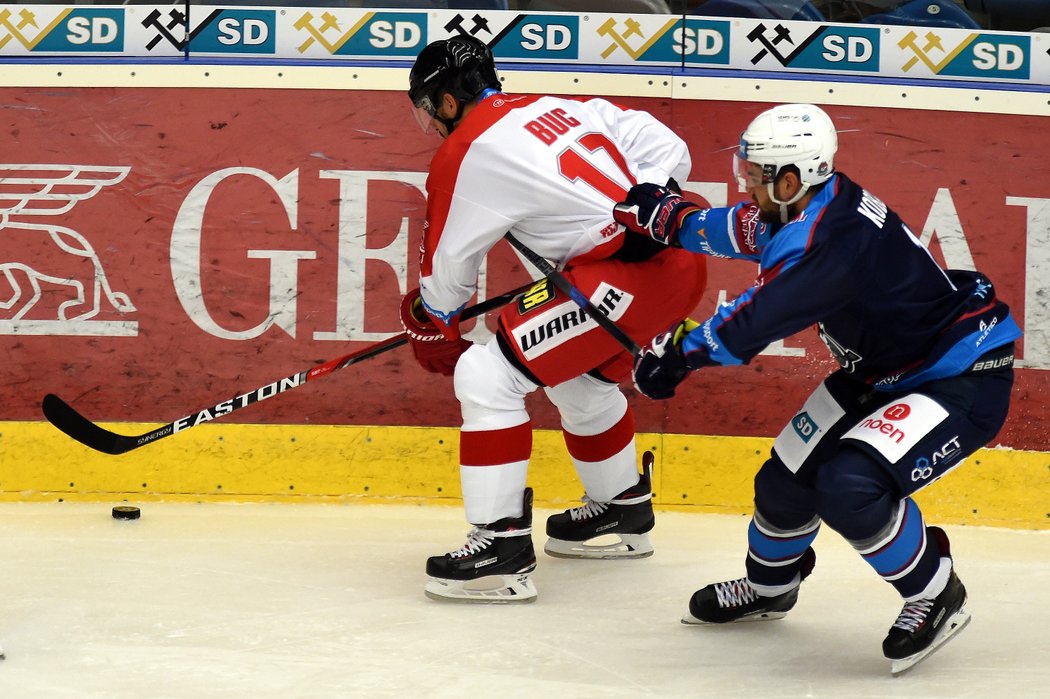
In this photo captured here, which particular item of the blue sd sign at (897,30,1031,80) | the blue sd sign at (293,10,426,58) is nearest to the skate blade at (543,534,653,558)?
the blue sd sign at (293,10,426,58)

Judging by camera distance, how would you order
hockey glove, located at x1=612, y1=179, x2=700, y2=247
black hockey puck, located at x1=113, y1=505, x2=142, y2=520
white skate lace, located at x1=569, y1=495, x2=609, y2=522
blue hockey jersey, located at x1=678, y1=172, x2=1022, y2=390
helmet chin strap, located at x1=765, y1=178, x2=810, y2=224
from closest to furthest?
blue hockey jersey, located at x1=678, y1=172, x2=1022, y2=390 → helmet chin strap, located at x1=765, y1=178, x2=810, y2=224 → hockey glove, located at x1=612, y1=179, x2=700, y2=247 → white skate lace, located at x1=569, y1=495, x2=609, y2=522 → black hockey puck, located at x1=113, y1=505, x2=142, y2=520

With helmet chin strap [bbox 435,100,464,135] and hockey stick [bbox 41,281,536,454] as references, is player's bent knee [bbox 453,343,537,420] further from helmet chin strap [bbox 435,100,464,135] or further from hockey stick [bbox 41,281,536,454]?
helmet chin strap [bbox 435,100,464,135]

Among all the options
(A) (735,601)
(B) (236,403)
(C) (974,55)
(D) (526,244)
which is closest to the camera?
(A) (735,601)

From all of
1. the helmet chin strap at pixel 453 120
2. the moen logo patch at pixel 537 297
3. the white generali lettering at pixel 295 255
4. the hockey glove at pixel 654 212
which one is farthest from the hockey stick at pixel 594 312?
the white generali lettering at pixel 295 255

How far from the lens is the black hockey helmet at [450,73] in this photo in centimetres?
274

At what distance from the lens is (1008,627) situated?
100 inches

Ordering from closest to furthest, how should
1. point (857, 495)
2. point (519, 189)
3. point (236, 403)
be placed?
point (857, 495), point (519, 189), point (236, 403)

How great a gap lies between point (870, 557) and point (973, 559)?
1.02 meters

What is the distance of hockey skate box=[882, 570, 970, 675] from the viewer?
87.4 inches

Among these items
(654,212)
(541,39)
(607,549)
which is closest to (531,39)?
(541,39)

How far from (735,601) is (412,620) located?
2.13ft

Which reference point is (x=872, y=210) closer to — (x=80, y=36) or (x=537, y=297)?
(x=537, y=297)

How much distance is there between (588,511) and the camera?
10.3ft

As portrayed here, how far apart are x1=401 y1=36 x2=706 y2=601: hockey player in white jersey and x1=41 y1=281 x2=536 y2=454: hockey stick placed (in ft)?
0.80
